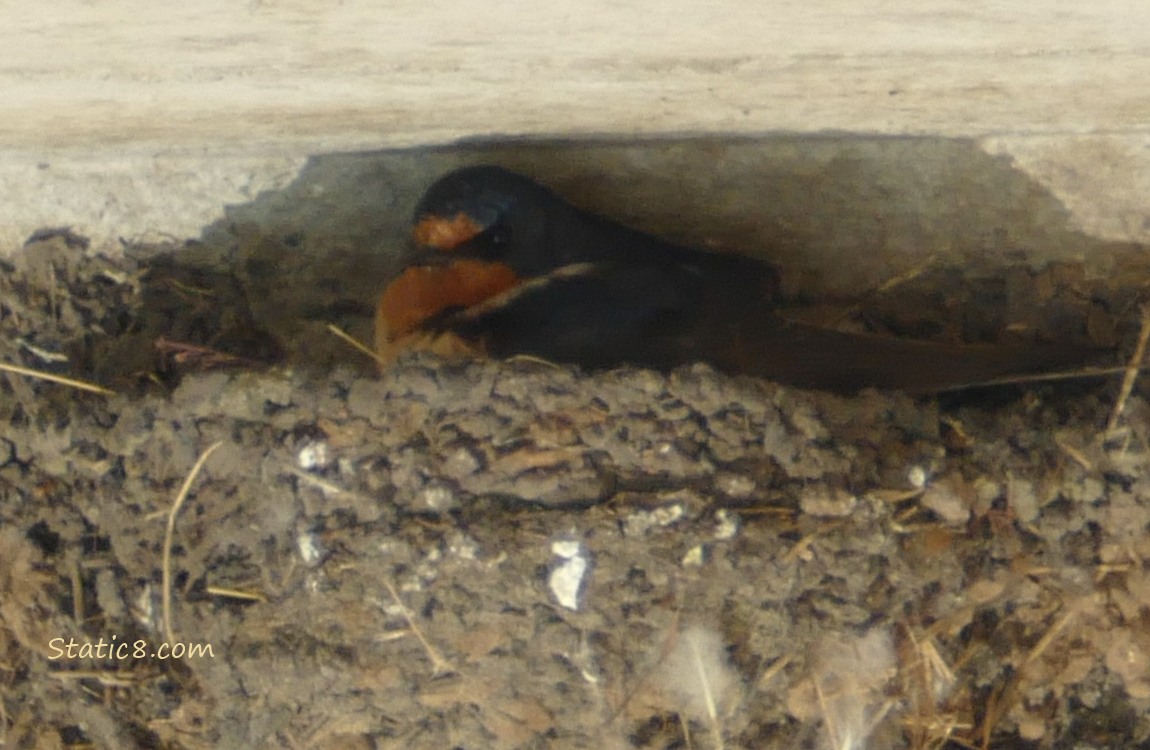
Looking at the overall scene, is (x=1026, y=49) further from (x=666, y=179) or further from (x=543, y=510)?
(x=543, y=510)

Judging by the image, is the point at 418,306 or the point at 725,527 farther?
the point at 418,306

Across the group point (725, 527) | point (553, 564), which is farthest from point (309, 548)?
point (725, 527)

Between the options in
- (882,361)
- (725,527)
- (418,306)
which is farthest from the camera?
(418,306)

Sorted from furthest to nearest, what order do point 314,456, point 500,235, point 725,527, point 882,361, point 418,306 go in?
1. point 500,235
2. point 418,306
3. point 882,361
4. point 314,456
5. point 725,527

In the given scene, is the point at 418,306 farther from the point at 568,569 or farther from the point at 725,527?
the point at 725,527

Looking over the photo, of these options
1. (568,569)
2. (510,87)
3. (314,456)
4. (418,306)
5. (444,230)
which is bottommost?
(568,569)

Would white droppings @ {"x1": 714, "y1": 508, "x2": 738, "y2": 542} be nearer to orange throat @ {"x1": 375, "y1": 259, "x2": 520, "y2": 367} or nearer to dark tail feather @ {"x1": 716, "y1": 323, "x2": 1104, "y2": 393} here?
dark tail feather @ {"x1": 716, "y1": 323, "x2": 1104, "y2": 393}

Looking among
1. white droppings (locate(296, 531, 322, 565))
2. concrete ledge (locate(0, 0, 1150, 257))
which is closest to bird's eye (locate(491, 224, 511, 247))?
concrete ledge (locate(0, 0, 1150, 257))
